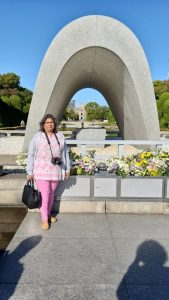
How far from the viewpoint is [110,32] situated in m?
11.3

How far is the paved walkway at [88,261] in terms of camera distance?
2936 millimetres

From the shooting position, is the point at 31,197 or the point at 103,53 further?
the point at 103,53

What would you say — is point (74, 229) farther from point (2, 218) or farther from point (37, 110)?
point (37, 110)

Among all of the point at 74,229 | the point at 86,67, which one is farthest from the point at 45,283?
the point at 86,67

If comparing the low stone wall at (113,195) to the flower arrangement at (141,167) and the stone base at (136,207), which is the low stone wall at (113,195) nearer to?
the stone base at (136,207)

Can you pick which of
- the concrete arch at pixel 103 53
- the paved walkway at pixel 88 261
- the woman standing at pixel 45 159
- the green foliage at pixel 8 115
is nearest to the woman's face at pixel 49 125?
the woman standing at pixel 45 159

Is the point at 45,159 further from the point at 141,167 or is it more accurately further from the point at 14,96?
the point at 14,96

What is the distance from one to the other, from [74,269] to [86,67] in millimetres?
12448

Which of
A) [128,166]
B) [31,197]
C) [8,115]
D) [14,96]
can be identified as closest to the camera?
[31,197]

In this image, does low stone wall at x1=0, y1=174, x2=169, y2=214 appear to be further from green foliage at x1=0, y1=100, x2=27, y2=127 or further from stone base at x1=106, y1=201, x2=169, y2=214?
green foliage at x1=0, y1=100, x2=27, y2=127

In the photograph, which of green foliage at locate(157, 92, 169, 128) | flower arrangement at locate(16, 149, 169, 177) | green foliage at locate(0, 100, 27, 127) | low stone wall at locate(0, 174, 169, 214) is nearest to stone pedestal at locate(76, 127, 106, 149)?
flower arrangement at locate(16, 149, 169, 177)

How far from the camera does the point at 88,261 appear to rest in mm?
3557

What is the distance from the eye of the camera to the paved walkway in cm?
294

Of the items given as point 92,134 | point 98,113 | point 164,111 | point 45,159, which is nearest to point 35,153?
point 45,159
